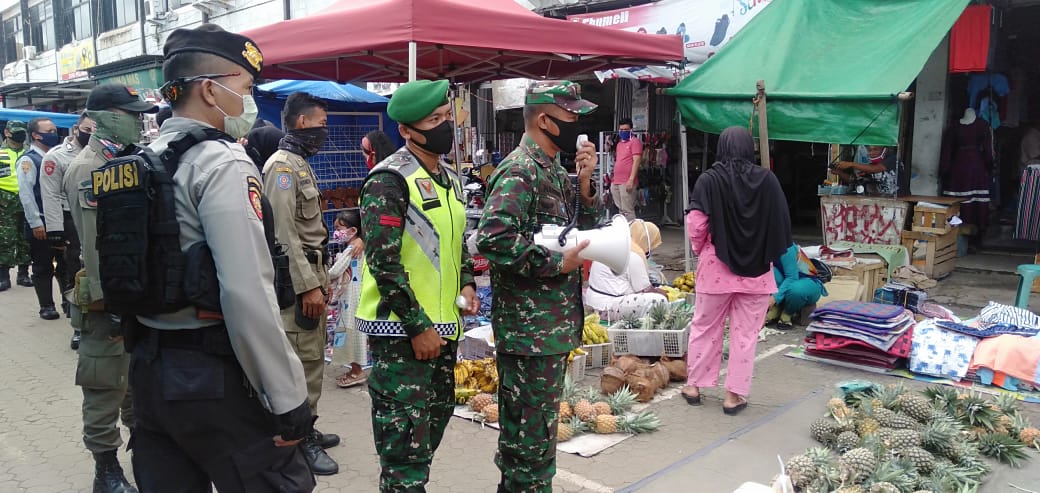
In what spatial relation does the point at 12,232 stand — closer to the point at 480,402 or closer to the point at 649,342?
the point at 480,402

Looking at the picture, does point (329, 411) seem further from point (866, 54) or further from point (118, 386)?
point (866, 54)

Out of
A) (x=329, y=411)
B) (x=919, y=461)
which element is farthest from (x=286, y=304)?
(x=919, y=461)

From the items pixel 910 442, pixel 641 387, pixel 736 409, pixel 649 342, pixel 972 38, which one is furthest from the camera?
pixel 972 38

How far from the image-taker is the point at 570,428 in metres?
4.43

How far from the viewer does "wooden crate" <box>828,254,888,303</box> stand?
7.36 metres

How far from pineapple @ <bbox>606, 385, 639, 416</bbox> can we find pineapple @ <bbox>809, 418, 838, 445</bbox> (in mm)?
1150

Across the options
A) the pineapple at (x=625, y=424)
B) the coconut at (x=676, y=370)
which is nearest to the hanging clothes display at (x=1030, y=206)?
the coconut at (x=676, y=370)

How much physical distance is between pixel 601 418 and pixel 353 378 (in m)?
2.10

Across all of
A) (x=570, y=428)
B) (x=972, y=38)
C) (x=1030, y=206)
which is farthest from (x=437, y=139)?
(x=1030, y=206)

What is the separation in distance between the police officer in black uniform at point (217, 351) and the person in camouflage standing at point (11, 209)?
25.9 ft

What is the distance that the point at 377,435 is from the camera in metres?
2.79

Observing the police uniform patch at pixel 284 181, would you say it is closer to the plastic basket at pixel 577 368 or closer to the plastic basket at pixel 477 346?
the plastic basket at pixel 477 346

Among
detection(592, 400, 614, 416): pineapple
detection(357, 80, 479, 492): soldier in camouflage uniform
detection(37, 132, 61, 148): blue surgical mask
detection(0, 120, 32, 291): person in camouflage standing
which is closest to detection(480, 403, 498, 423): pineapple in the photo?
detection(592, 400, 614, 416): pineapple

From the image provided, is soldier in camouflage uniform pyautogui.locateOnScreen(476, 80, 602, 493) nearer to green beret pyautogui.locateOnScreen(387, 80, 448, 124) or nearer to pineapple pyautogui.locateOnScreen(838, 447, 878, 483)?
green beret pyautogui.locateOnScreen(387, 80, 448, 124)
